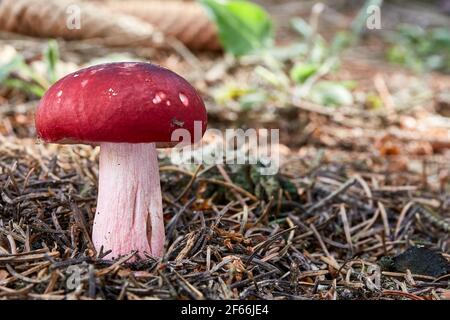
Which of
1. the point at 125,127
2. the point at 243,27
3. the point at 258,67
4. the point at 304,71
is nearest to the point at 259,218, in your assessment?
the point at 125,127

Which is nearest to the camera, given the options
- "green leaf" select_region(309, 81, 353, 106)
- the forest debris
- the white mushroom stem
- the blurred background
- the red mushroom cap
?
the red mushroom cap

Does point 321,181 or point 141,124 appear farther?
point 321,181

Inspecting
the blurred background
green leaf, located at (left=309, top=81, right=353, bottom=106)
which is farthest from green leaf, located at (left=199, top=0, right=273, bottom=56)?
green leaf, located at (left=309, top=81, right=353, bottom=106)

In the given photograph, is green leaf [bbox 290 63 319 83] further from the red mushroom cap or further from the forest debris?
the red mushroom cap

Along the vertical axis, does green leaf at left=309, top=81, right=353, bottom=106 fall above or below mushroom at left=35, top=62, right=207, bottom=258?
above

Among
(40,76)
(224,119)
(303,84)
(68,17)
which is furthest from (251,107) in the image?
(68,17)

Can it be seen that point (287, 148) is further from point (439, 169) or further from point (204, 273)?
point (204, 273)

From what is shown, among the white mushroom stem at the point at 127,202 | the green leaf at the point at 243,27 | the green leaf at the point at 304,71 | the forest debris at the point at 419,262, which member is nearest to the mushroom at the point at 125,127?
the white mushroom stem at the point at 127,202
